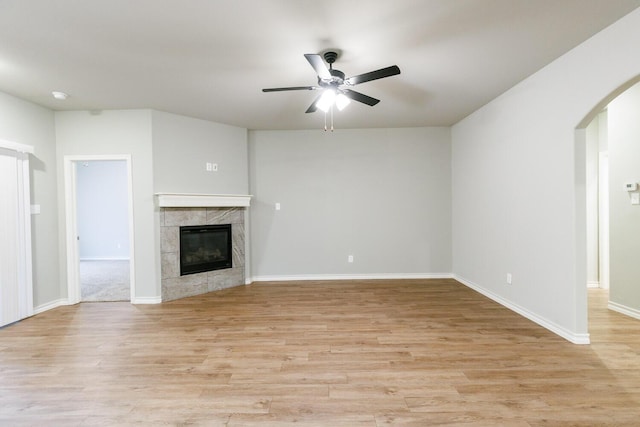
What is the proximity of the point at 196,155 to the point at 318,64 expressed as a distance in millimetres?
2932

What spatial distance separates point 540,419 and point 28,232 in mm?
5318

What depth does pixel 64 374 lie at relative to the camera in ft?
7.52

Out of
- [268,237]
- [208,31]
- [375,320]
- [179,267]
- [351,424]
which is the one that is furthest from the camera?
[268,237]

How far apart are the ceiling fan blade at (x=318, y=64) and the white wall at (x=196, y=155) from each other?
2707mm

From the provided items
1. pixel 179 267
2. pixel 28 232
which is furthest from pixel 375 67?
pixel 28 232

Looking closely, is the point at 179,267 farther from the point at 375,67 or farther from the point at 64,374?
the point at 375,67

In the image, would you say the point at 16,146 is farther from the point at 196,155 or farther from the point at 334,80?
the point at 334,80

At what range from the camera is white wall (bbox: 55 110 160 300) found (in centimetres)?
404

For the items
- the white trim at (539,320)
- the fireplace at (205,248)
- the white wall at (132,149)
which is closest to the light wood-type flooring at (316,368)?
the white trim at (539,320)

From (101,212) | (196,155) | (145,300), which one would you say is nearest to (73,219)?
(145,300)

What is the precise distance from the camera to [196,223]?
4.46 metres

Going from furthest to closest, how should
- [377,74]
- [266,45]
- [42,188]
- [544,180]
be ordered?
[42,188] → [544,180] → [266,45] → [377,74]

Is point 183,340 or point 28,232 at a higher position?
point 28,232

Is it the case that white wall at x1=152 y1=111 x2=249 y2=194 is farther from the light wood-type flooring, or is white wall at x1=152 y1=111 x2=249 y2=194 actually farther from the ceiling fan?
the ceiling fan
